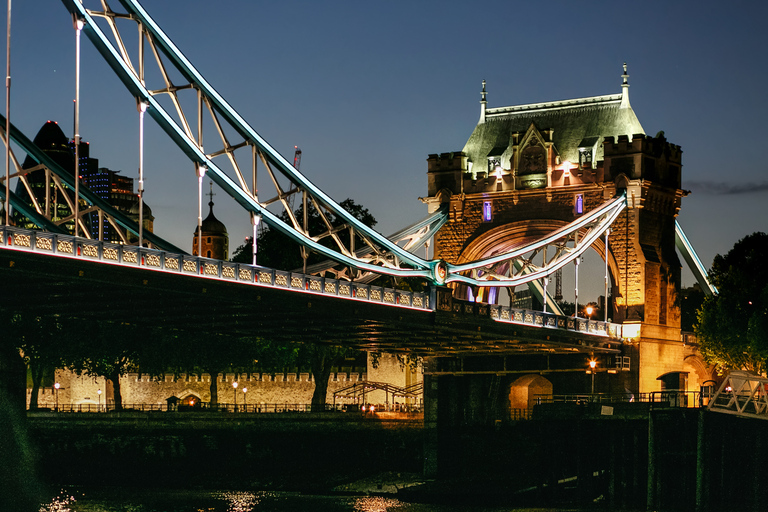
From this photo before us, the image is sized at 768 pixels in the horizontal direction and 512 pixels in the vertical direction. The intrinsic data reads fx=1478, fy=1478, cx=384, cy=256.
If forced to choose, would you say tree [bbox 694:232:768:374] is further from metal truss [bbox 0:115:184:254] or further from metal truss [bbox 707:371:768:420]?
metal truss [bbox 0:115:184:254]

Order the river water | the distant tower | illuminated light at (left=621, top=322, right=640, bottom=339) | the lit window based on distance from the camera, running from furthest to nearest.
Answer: the distant tower, the lit window, illuminated light at (left=621, top=322, right=640, bottom=339), the river water

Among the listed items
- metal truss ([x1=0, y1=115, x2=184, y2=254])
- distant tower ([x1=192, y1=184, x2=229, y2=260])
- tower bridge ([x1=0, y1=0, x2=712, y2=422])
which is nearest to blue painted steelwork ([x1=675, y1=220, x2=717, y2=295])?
tower bridge ([x1=0, y1=0, x2=712, y2=422])

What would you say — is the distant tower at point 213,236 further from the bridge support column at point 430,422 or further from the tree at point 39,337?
the bridge support column at point 430,422

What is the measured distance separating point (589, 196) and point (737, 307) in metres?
10.9

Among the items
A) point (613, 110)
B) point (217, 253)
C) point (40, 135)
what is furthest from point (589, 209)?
point (40, 135)

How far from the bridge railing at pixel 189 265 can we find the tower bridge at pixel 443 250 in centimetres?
6

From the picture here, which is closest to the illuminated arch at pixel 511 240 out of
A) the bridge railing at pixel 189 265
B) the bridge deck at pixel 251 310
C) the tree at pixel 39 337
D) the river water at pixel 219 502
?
the bridge deck at pixel 251 310

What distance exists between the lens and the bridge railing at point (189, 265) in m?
40.8

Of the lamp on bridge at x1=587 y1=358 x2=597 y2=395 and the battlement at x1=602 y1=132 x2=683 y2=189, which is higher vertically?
the battlement at x1=602 y1=132 x2=683 y2=189

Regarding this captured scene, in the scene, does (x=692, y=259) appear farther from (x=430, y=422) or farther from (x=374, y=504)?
(x=374, y=504)

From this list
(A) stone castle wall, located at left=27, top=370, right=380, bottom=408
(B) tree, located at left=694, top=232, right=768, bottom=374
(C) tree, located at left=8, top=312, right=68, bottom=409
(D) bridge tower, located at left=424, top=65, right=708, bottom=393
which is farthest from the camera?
(A) stone castle wall, located at left=27, top=370, right=380, bottom=408

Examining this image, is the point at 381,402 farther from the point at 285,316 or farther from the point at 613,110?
the point at 285,316

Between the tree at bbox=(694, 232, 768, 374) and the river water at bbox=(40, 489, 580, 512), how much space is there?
57.5 feet

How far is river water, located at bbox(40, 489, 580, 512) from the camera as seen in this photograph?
5306 centimetres
